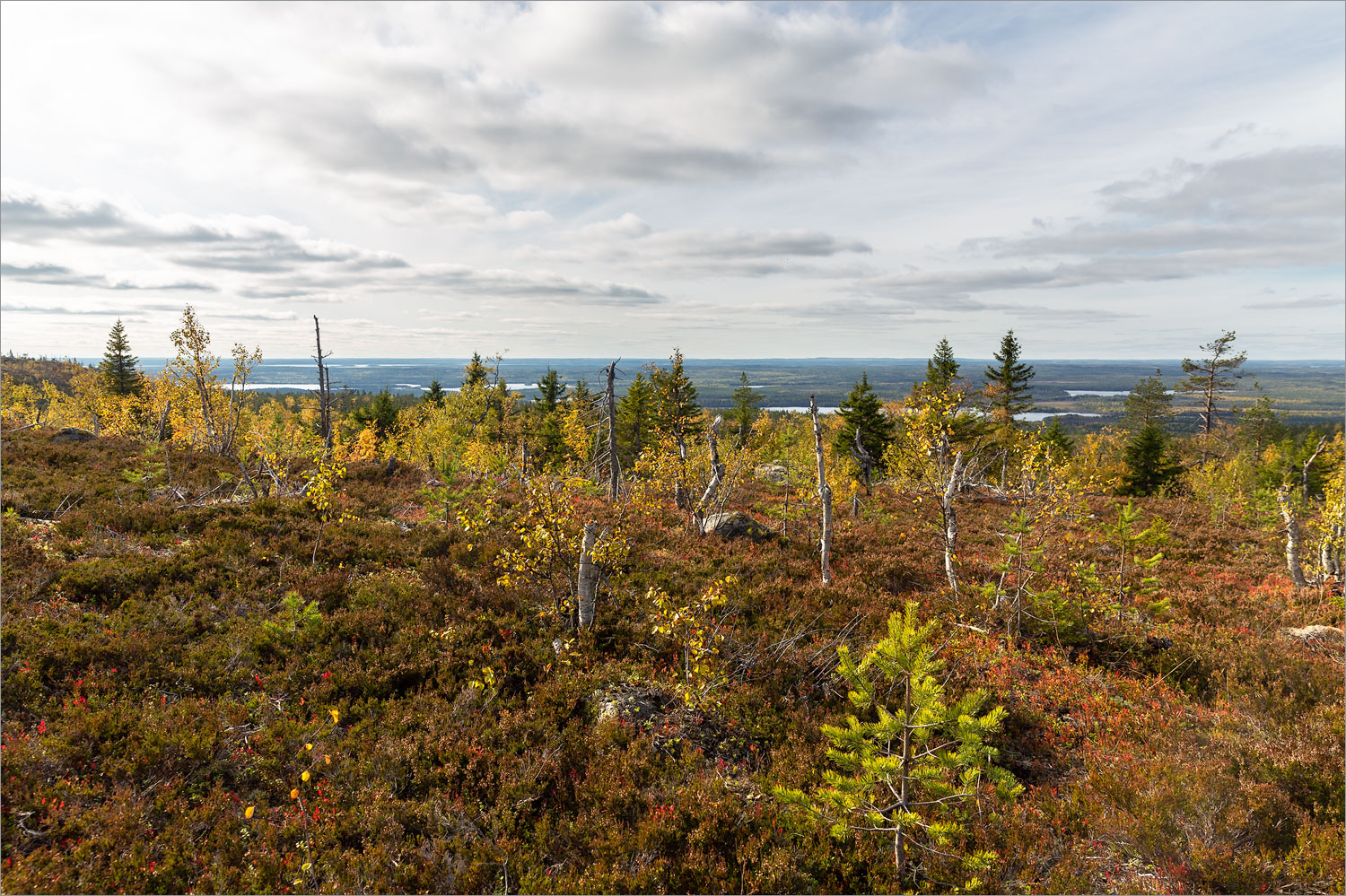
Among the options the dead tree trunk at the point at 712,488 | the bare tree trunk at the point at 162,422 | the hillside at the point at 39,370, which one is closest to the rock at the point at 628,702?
the dead tree trunk at the point at 712,488

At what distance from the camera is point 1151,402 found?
175ft

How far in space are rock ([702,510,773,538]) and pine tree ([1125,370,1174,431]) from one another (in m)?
55.1

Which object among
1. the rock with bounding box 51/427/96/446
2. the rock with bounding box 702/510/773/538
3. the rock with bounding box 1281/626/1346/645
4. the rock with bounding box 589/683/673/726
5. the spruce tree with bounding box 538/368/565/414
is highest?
the spruce tree with bounding box 538/368/565/414

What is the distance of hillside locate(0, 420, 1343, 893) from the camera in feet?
19.9

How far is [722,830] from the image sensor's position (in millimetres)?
6711

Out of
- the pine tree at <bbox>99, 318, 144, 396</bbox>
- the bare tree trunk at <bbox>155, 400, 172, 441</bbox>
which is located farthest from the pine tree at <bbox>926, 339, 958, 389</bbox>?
the pine tree at <bbox>99, 318, 144, 396</bbox>

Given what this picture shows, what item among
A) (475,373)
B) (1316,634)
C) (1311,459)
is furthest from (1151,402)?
(475,373)

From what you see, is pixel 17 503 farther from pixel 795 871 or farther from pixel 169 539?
pixel 795 871

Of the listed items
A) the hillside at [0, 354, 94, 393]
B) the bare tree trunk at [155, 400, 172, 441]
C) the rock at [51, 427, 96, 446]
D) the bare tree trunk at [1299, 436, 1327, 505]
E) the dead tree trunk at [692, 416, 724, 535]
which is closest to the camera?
the bare tree trunk at [1299, 436, 1327, 505]

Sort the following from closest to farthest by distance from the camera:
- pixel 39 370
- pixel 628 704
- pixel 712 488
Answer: pixel 628 704
pixel 712 488
pixel 39 370

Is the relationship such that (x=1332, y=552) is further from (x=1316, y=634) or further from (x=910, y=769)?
(x=910, y=769)

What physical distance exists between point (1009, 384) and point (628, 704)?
42714 millimetres

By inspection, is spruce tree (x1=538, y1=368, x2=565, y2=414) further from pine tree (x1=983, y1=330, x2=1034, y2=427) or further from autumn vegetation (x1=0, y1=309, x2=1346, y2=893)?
pine tree (x1=983, y1=330, x2=1034, y2=427)

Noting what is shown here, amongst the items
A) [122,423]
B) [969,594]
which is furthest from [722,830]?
[122,423]
